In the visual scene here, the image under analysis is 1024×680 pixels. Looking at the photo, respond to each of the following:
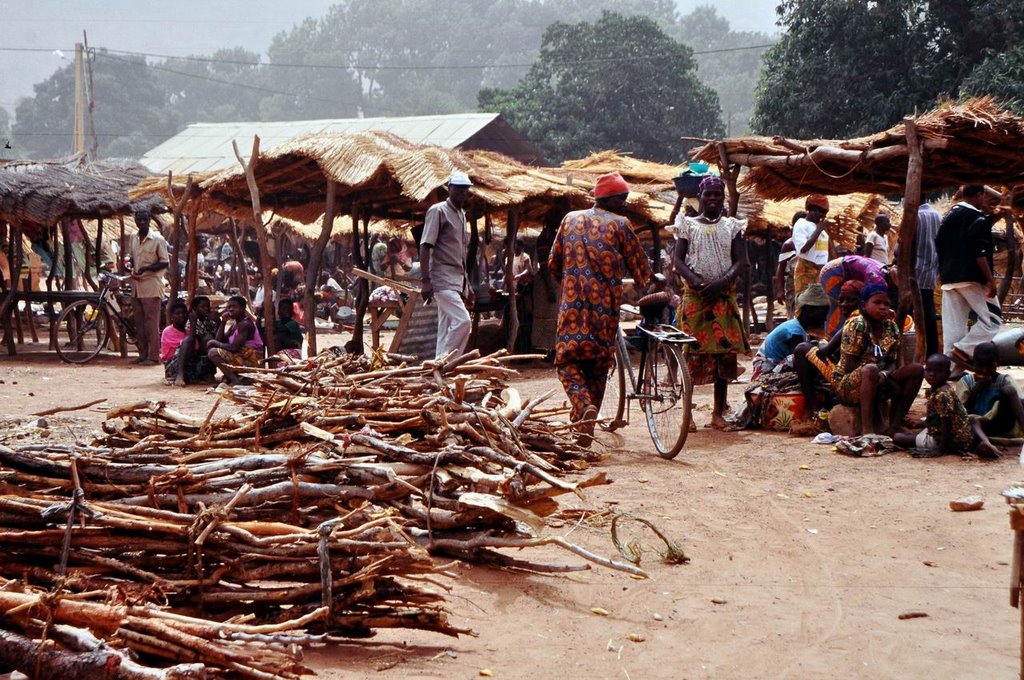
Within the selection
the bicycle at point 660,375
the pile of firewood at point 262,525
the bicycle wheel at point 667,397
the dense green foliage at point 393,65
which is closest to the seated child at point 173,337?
the bicycle at point 660,375

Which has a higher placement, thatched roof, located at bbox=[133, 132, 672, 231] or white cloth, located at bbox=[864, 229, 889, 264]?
thatched roof, located at bbox=[133, 132, 672, 231]

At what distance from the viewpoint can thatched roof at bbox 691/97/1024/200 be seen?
8.29 meters

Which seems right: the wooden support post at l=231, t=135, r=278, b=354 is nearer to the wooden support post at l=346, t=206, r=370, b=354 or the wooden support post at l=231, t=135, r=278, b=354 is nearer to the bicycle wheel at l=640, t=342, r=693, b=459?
the wooden support post at l=346, t=206, r=370, b=354

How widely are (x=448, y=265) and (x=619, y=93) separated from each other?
34.0 m

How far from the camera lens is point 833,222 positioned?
16.5m

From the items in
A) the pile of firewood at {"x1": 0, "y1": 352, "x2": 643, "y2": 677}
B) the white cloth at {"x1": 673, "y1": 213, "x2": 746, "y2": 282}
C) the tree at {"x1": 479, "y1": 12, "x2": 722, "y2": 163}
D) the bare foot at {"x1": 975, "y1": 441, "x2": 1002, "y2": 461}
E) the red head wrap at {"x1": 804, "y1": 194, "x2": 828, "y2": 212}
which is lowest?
the bare foot at {"x1": 975, "y1": 441, "x2": 1002, "y2": 461}

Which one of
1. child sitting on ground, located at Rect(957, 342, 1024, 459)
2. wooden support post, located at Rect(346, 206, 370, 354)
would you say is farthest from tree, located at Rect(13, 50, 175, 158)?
child sitting on ground, located at Rect(957, 342, 1024, 459)

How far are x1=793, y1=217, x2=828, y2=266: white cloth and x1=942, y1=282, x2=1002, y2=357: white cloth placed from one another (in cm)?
278

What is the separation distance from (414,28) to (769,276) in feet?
270

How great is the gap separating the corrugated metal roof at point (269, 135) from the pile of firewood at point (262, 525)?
2517 centimetres


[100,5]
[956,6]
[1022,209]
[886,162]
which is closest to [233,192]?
[886,162]

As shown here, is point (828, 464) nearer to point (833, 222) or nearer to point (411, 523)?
point (411, 523)

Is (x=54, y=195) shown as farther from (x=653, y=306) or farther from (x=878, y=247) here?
(x=878, y=247)

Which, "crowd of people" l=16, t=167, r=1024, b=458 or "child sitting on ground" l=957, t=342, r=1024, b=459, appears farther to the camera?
"crowd of people" l=16, t=167, r=1024, b=458
